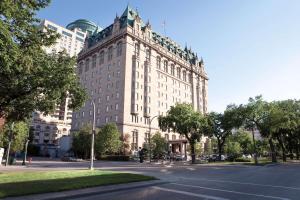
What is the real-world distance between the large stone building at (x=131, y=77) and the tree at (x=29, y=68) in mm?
55331

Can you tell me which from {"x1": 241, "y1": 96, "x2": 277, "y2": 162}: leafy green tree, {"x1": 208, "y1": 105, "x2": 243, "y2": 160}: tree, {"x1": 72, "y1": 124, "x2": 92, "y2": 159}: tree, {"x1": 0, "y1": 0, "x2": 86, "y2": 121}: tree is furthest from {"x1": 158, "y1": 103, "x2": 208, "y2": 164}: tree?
{"x1": 0, "y1": 0, "x2": 86, "y2": 121}: tree

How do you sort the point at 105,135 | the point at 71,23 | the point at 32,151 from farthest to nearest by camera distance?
the point at 71,23 → the point at 32,151 → the point at 105,135

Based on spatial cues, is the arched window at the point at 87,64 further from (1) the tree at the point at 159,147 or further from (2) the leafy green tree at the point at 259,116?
(2) the leafy green tree at the point at 259,116

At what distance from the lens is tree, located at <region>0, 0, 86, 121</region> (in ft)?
41.1

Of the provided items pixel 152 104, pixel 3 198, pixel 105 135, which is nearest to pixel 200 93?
pixel 152 104

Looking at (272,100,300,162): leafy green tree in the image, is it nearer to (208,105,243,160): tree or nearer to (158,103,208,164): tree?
(208,105,243,160): tree

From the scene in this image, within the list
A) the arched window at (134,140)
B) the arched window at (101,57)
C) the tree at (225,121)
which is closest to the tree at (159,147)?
the arched window at (134,140)

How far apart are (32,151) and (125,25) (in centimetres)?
5882

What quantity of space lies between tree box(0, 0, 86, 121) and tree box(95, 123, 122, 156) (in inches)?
1591

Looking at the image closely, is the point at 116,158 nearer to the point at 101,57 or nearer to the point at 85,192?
the point at 101,57

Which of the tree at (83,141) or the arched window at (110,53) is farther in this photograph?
the arched window at (110,53)

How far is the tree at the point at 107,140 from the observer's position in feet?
205

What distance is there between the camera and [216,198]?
39.2 feet

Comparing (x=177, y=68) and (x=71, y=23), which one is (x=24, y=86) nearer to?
(x=177, y=68)
